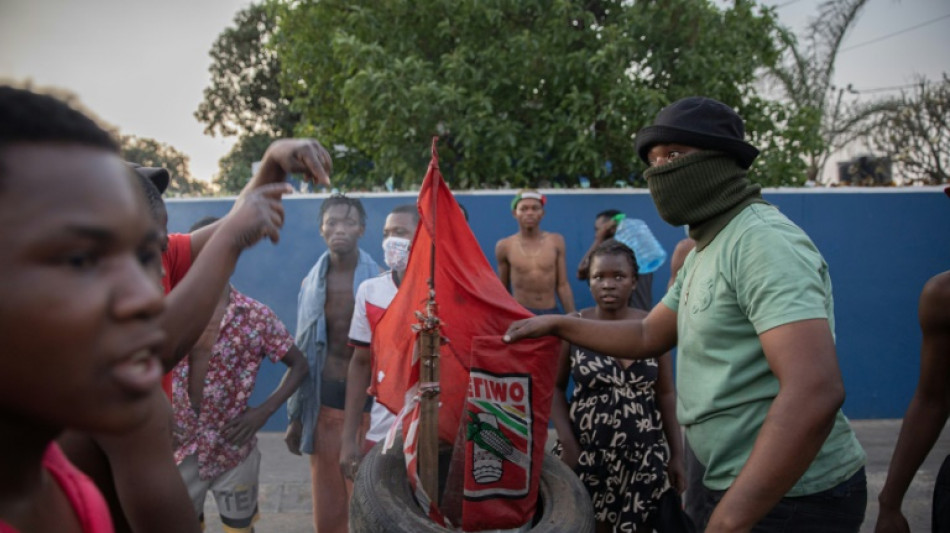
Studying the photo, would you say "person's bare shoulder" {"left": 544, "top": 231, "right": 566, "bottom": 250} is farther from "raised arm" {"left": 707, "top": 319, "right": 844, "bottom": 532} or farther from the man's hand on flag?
"raised arm" {"left": 707, "top": 319, "right": 844, "bottom": 532}

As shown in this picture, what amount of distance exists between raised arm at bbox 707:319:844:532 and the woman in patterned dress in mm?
1823

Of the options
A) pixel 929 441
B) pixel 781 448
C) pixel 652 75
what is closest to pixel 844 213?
pixel 652 75

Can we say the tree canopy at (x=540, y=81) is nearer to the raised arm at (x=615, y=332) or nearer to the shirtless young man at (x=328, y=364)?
the shirtless young man at (x=328, y=364)

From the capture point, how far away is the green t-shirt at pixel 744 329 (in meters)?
1.75

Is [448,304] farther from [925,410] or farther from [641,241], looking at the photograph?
[641,241]

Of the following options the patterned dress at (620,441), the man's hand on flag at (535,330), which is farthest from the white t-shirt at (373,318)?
the man's hand on flag at (535,330)

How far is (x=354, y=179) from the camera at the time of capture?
9.72 m

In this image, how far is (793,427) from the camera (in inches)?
64.7

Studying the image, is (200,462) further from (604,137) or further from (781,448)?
(604,137)

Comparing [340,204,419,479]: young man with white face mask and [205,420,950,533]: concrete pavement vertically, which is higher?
[340,204,419,479]: young man with white face mask

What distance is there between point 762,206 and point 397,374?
5.51 feet

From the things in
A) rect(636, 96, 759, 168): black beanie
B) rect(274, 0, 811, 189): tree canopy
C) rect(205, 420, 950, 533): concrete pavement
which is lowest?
rect(205, 420, 950, 533): concrete pavement

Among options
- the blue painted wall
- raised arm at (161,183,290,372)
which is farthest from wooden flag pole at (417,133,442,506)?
the blue painted wall

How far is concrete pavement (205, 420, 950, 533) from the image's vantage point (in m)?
4.76
